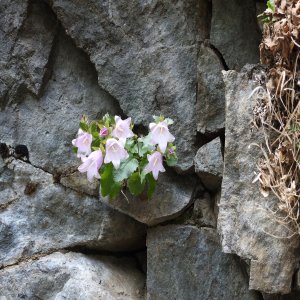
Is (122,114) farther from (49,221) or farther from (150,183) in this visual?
(49,221)

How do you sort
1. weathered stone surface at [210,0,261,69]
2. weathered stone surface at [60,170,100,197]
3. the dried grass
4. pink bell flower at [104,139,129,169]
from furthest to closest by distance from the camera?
weathered stone surface at [60,170,100,197], weathered stone surface at [210,0,261,69], pink bell flower at [104,139,129,169], the dried grass

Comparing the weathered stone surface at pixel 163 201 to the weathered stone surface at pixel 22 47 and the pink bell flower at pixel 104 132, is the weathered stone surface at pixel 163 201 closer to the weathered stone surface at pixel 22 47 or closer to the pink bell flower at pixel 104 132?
the pink bell flower at pixel 104 132

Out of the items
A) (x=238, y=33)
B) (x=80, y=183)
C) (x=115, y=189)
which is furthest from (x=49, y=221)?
(x=238, y=33)

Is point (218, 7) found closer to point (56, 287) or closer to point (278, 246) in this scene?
point (278, 246)

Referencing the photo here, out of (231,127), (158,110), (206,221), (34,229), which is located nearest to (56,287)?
(34,229)

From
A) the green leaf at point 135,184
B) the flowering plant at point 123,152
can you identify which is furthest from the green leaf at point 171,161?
the green leaf at point 135,184

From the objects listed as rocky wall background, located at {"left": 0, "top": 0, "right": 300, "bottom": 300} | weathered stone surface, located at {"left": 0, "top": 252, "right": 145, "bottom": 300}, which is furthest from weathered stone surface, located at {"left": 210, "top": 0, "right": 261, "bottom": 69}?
weathered stone surface, located at {"left": 0, "top": 252, "right": 145, "bottom": 300}

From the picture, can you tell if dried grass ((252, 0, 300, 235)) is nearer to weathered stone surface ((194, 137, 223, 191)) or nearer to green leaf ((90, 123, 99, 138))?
weathered stone surface ((194, 137, 223, 191))
